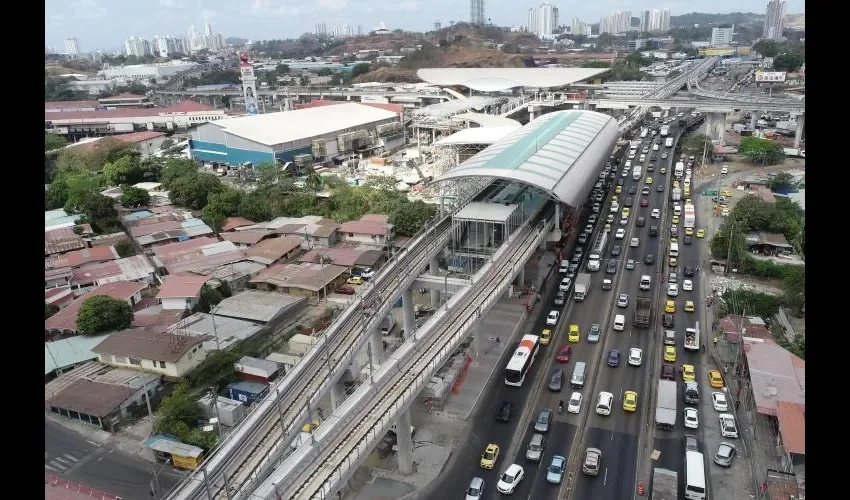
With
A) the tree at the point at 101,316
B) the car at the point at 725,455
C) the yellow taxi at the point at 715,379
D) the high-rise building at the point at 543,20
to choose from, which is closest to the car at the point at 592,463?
the car at the point at 725,455

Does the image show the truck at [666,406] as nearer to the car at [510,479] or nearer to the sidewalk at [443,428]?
the car at [510,479]

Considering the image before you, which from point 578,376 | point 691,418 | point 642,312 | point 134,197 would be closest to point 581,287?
point 642,312

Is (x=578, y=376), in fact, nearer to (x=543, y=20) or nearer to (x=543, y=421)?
(x=543, y=421)

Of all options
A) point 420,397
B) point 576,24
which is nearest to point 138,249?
point 420,397

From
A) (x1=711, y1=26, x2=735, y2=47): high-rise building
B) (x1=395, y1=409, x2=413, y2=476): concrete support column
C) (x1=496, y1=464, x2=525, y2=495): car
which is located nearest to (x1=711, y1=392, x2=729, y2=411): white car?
(x1=496, y1=464, x2=525, y2=495): car

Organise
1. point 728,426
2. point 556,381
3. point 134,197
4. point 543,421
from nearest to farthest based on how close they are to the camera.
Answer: point 728,426
point 543,421
point 556,381
point 134,197

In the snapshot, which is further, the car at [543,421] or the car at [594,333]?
the car at [594,333]

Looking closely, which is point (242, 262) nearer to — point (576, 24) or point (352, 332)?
point (352, 332)
